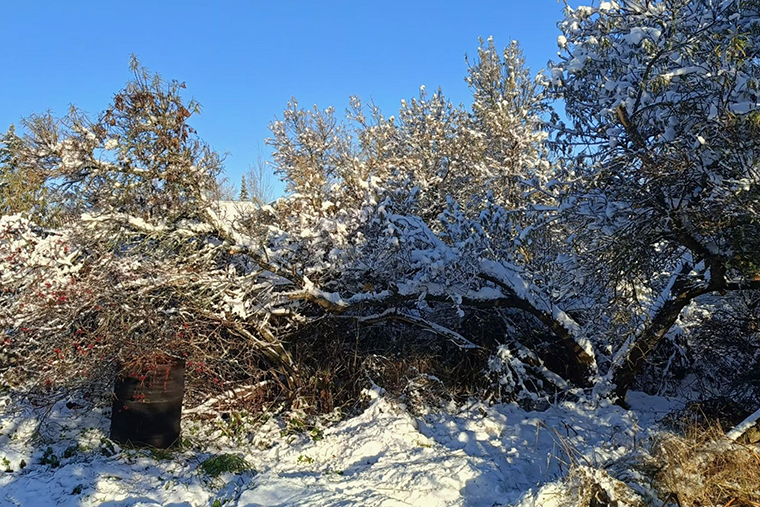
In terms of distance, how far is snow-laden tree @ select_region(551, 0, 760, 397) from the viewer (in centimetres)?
426

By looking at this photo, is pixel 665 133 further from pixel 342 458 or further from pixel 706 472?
pixel 342 458

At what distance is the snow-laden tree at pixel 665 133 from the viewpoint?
426 centimetres

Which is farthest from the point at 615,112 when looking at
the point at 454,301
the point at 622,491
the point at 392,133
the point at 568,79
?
the point at 392,133

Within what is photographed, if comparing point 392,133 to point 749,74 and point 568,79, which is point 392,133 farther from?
point 749,74

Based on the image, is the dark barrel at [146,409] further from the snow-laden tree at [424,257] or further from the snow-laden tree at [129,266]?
the snow-laden tree at [424,257]

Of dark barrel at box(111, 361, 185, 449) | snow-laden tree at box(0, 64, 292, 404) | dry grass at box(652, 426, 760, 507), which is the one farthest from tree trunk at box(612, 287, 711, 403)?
dark barrel at box(111, 361, 185, 449)

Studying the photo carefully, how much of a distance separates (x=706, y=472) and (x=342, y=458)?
3173 mm

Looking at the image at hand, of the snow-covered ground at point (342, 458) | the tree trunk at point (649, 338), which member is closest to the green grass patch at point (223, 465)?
the snow-covered ground at point (342, 458)

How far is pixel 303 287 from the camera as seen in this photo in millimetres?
6652

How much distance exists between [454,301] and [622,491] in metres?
3.29

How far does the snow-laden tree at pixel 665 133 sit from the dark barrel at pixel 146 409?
464 centimetres

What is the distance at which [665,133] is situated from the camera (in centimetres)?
483

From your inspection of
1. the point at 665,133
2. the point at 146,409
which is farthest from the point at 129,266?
the point at 665,133

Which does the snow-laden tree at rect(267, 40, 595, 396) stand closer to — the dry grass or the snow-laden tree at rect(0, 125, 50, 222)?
the dry grass
